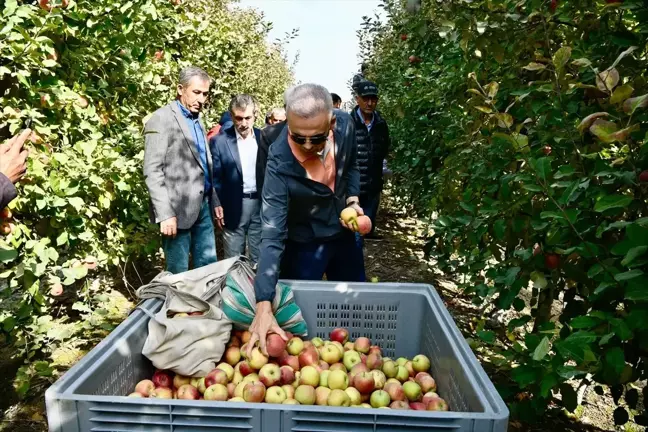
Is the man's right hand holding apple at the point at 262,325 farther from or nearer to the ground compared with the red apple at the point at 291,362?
farther from the ground

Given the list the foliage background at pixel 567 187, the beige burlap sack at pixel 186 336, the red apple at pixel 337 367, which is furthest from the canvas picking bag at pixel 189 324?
the foliage background at pixel 567 187

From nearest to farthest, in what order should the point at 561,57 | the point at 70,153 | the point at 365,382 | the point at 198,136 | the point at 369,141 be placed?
1. the point at 561,57
2. the point at 365,382
3. the point at 70,153
4. the point at 198,136
5. the point at 369,141

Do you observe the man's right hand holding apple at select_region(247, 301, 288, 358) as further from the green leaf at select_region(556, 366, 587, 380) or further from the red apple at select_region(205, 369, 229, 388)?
the green leaf at select_region(556, 366, 587, 380)

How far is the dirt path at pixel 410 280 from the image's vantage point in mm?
2873

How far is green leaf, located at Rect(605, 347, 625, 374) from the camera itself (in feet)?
4.20

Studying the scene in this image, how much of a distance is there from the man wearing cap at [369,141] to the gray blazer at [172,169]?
1705 millimetres

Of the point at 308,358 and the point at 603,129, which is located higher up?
the point at 603,129

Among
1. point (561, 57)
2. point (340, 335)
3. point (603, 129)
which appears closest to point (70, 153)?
point (340, 335)

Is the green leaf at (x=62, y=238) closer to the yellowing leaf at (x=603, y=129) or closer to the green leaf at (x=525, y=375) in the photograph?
the green leaf at (x=525, y=375)

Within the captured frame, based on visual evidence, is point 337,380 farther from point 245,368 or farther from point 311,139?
point 311,139

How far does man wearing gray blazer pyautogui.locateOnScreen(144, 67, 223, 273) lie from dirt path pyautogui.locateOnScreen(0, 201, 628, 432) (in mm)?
1280

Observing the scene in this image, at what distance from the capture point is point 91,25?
2818mm

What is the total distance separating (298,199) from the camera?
95.7 inches

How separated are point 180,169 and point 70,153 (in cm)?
97
